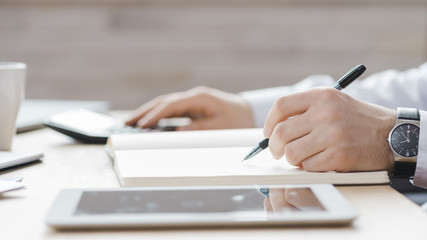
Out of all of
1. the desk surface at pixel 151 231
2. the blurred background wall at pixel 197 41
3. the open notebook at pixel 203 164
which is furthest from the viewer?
the blurred background wall at pixel 197 41

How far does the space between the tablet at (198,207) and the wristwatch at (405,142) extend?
7.9 inches

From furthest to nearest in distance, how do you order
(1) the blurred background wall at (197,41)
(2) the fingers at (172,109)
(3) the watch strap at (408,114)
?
(1) the blurred background wall at (197,41) < (2) the fingers at (172,109) < (3) the watch strap at (408,114)

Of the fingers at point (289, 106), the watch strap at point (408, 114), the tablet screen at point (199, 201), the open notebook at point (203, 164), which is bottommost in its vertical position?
the open notebook at point (203, 164)

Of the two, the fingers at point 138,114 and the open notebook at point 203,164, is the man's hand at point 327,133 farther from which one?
the fingers at point 138,114

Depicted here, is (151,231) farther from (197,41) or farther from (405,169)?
(197,41)

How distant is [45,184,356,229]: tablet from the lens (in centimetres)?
42

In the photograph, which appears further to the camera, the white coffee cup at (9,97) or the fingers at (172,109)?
the fingers at (172,109)

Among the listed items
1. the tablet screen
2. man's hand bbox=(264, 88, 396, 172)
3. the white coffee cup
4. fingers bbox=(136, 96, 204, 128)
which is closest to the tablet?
the tablet screen

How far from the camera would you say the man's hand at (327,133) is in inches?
24.6

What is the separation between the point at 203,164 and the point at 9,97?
353mm

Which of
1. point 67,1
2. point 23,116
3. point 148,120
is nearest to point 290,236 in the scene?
point 148,120

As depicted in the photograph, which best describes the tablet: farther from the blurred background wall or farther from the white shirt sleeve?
the blurred background wall

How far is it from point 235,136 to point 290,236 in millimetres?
440

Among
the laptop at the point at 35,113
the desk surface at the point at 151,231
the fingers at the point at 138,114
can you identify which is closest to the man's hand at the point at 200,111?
the fingers at the point at 138,114
